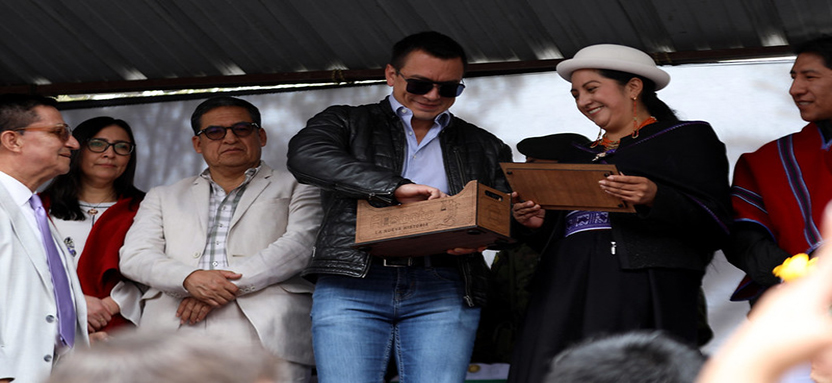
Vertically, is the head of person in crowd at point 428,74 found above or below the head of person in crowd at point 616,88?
above

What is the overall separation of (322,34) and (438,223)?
1542mm

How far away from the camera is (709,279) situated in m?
4.23

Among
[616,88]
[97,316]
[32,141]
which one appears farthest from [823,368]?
[97,316]

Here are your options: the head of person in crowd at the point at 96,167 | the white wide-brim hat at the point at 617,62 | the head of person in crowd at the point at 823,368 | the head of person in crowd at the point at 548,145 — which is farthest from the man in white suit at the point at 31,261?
the head of person in crowd at the point at 823,368

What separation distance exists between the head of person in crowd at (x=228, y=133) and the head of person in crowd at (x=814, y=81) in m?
2.18

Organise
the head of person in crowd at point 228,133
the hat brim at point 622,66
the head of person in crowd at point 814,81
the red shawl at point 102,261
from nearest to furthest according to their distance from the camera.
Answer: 1. the head of person in crowd at point 814,81
2. the hat brim at point 622,66
3. the red shawl at point 102,261
4. the head of person in crowd at point 228,133

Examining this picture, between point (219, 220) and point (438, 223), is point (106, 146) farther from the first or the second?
point (438, 223)

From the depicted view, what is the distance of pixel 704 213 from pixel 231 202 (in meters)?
1.92

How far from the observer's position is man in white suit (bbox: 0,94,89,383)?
317cm

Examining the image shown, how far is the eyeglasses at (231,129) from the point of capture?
14.3 ft

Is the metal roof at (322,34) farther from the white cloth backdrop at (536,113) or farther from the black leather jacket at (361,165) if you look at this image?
the black leather jacket at (361,165)

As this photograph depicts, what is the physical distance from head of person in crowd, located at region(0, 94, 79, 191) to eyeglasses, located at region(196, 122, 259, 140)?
2.23 ft

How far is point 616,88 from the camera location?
3.71m

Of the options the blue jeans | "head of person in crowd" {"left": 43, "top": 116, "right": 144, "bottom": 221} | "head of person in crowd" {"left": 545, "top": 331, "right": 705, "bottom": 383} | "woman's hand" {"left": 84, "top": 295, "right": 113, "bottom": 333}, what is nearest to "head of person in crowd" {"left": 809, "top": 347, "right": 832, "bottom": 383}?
"head of person in crowd" {"left": 545, "top": 331, "right": 705, "bottom": 383}
